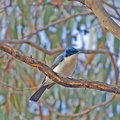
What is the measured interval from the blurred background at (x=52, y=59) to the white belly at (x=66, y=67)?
51 centimetres

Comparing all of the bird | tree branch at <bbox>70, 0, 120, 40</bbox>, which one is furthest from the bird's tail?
tree branch at <bbox>70, 0, 120, 40</bbox>

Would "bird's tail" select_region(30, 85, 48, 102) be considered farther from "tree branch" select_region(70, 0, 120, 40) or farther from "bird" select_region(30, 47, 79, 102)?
"tree branch" select_region(70, 0, 120, 40)

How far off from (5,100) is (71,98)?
0.61m

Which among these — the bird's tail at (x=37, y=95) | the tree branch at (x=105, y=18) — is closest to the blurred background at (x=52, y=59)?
the bird's tail at (x=37, y=95)

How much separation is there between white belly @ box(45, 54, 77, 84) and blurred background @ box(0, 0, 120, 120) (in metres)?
0.51

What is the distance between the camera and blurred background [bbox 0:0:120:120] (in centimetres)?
302

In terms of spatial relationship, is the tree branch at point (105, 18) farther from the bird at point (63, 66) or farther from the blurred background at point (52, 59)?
the blurred background at point (52, 59)

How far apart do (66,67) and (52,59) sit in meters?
1.02

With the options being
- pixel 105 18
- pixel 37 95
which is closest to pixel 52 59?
pixel 37 95

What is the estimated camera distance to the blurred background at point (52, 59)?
302 cm

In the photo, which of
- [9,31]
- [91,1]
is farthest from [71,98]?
[91,1]

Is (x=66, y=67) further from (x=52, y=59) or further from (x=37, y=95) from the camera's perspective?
(x=52, y=59)

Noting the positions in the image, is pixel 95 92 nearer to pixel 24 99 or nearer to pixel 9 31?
pixel 24 99

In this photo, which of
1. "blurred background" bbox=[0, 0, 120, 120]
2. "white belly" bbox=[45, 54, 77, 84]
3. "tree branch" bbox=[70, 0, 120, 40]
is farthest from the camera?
"blurred background" bbox=[0, 0, 120, 120]
